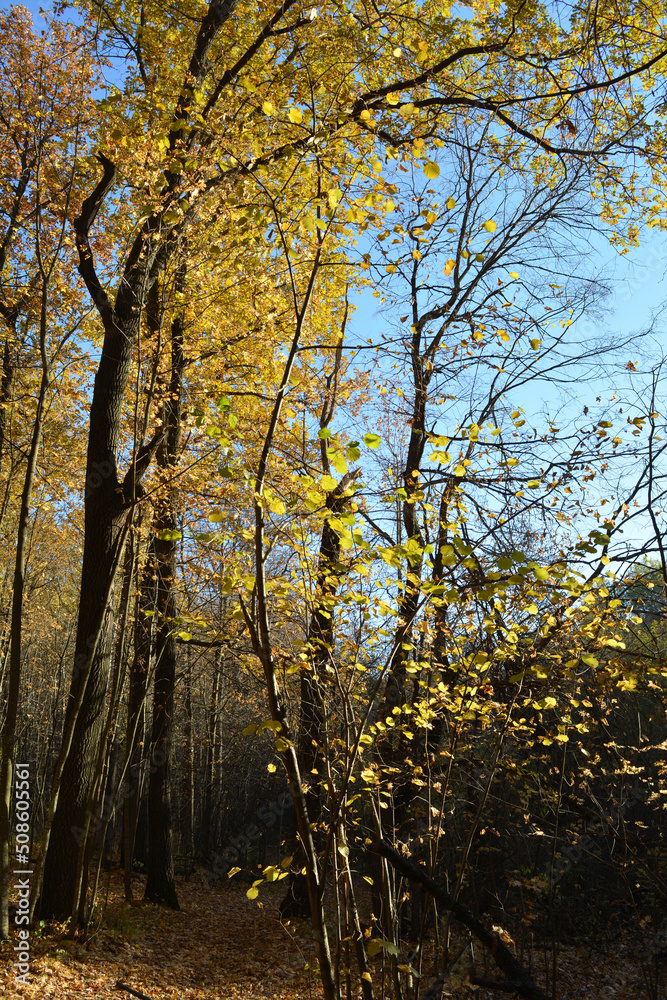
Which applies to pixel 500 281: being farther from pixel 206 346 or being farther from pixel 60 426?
pixel 60 426

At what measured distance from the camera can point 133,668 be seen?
9109 millimetres

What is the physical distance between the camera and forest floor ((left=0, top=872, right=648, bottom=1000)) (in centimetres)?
445

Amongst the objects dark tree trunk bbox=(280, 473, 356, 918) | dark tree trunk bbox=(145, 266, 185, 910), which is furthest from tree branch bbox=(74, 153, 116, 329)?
dark tree trunk bbox=(280, 473, 356, 918)

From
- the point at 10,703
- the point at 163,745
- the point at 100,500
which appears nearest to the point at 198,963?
the point at 163,745

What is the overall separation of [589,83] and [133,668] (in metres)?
8.70

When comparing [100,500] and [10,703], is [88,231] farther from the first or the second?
[10,703]

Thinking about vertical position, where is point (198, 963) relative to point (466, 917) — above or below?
below

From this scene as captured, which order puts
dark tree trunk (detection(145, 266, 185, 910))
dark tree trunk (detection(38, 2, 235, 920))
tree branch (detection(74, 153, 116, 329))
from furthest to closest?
dark tree trunk (detection(145, 266, 185, 910))
tree branch (detection(74, 153, 116, 329))
dark tree trunk (detection(38, 2, 235, 920))

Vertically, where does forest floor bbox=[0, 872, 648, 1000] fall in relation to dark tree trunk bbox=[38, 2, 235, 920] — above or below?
below

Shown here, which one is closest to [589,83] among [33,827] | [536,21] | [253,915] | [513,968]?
[536,21]

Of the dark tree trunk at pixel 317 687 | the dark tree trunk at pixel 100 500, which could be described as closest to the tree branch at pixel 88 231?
the dark tree trunk at pixel 100 500

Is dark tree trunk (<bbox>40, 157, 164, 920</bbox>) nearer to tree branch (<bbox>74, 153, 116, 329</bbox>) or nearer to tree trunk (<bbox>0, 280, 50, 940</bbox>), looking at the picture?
tree branch (<bbox>74, 153, 116, 329</bbox>)

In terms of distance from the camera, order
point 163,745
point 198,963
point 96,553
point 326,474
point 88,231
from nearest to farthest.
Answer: point 326,474 < point 96,553 < point 88,231 < point 198,963 < point 163,745

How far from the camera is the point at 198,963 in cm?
658
